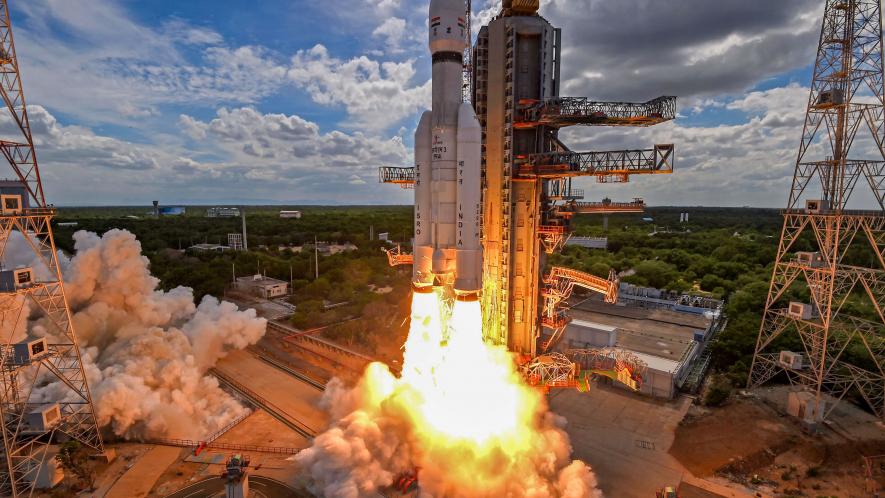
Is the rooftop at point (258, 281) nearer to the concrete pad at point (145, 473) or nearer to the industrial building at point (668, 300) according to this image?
the concrete pad at point (145, 473)

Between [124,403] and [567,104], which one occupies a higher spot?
[567,104]

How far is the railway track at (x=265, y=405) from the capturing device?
24031mm

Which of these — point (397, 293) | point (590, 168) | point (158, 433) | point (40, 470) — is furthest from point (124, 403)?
point (397, 293)

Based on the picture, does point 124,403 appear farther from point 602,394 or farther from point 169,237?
point 169,237

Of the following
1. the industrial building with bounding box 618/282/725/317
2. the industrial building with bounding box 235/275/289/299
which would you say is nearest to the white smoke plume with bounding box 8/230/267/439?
the industrial building with bounding box 235/275/289/299

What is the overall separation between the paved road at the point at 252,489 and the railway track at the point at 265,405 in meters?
3.96

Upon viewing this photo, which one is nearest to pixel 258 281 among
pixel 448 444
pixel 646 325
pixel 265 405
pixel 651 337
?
pixel 265 405

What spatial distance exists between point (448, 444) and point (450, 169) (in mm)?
10824

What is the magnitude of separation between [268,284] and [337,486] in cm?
3981

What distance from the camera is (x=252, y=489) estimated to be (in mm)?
18938

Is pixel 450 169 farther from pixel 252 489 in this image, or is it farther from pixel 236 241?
pixel 236 241

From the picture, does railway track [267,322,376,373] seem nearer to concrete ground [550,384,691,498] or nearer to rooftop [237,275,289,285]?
concrete ground [550,384,691,498]

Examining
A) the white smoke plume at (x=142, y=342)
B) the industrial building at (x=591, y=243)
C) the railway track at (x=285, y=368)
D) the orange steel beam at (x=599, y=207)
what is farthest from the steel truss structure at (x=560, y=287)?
the industrial building at (x=591, y=243)

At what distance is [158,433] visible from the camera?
22.9m
